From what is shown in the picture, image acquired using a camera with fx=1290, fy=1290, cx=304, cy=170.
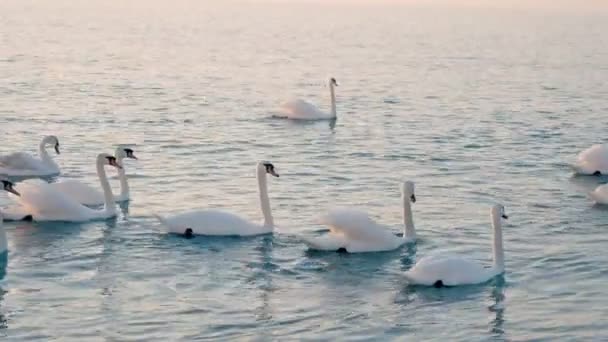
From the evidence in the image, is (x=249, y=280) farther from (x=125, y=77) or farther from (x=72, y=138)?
(x=125, y=77)

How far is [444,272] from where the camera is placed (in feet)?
49.6

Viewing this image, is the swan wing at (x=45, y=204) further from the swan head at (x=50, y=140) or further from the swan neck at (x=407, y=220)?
the swan neck at (x=407, y=220)

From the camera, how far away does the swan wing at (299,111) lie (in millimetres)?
33781

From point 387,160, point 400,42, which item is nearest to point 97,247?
point 387,160

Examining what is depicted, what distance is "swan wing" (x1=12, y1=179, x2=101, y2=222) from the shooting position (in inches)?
728

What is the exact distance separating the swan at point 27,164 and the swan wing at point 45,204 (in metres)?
4.44

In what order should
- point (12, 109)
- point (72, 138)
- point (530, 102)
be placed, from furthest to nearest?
point (530, 102)
point (12, 109)
point (72, 138)

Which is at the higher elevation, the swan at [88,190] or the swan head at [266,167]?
the swan head at [266,167]

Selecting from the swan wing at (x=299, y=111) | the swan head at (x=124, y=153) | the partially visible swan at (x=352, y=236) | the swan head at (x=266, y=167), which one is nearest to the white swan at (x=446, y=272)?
the partially visible swan at (x=352, y=236)

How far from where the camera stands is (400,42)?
85.6m

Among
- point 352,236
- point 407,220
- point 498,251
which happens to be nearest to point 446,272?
point 498,251

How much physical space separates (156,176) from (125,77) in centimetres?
2399

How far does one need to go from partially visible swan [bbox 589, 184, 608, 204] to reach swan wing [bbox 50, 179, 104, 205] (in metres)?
7.83

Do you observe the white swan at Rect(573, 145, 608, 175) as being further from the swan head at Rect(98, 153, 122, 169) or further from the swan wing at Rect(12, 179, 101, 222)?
the swan wing at Rect(12, 179, 101, 222)
